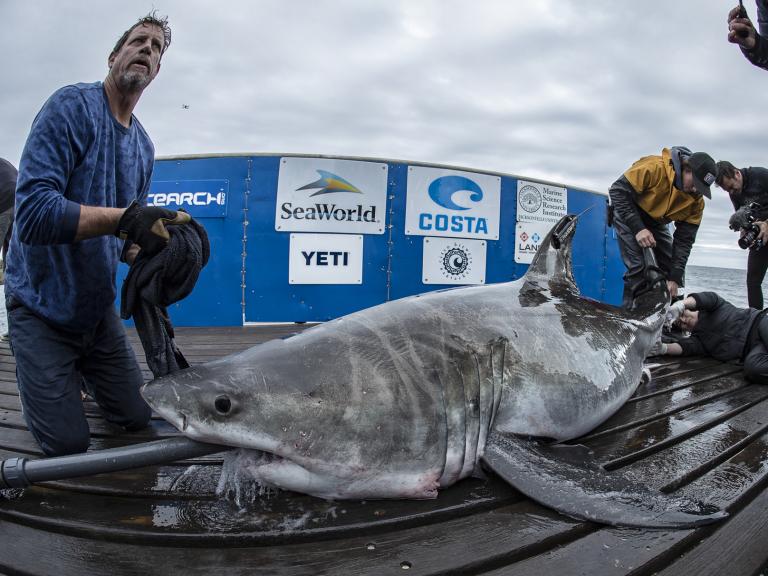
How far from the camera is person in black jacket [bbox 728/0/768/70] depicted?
12.7 ft

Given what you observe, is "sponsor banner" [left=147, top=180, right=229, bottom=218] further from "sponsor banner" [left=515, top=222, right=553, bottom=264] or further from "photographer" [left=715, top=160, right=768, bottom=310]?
"photographer" [left=715, top=160, right=768, bottom=310]

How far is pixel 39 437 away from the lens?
2508 mm

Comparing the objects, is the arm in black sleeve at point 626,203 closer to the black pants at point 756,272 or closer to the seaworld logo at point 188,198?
the black pants at point 756,272

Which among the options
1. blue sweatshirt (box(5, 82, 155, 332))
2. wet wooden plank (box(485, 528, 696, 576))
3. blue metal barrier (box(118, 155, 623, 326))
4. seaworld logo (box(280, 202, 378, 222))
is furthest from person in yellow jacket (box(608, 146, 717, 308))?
blue sweatshirt (box(5, 82, 155, 332))

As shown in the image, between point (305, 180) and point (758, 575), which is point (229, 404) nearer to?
point (758, 575)

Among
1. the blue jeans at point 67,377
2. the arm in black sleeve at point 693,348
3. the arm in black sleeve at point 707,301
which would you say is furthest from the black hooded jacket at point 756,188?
the blue jeans at point 67,377

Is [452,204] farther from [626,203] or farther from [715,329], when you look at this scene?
[715,329]

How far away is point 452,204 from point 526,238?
4.82 feet

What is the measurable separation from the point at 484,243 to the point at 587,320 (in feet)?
17.9

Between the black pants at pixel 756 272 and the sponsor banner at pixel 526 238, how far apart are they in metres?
2.84

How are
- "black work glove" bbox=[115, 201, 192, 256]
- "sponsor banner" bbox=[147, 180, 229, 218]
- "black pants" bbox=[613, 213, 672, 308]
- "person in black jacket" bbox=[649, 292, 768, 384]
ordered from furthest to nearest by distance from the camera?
1. "sponsor banner" bbox=[147, 180, 229, 218]
2. "black pants" bbox=[613, 213, 672, 308]
3. "person in black jacket" bbox=[649, 292, 768, 384]
4. "black work glove" bbox=[115, 201, 192, 256]

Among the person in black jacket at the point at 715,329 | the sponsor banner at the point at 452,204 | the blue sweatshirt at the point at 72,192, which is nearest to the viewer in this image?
the blue sweatshirt at the point at 72,192

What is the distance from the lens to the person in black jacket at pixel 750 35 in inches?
153

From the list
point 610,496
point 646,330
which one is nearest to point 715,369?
point 646,330
